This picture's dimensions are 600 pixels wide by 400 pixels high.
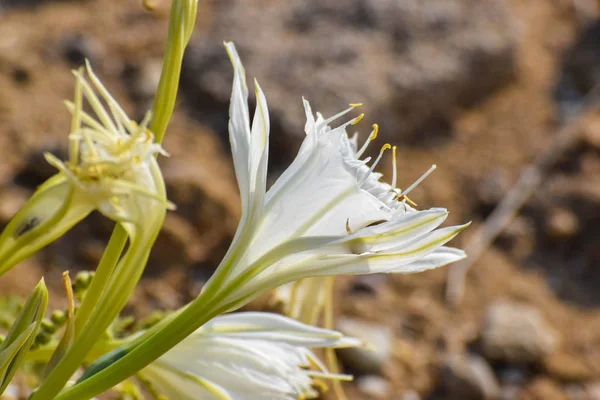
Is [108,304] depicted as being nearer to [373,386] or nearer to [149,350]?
[149,350]

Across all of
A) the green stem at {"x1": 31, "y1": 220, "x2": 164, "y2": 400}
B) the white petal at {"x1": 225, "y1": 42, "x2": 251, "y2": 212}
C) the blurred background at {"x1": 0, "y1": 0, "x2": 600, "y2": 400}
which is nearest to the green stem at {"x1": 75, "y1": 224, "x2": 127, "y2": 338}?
the green stem at {"x1": 31, "y1": 220, "x2": 164, "y2": 400}

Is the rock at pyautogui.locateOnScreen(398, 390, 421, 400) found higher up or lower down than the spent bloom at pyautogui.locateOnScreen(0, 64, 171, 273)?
lower down

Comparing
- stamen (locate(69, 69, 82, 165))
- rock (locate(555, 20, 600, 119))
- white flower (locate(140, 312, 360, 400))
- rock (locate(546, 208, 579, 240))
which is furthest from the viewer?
rock (locate(555, 20, 600, 119))

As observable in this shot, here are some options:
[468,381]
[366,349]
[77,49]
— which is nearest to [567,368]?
[468,381]

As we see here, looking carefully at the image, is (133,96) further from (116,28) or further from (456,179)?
(456,179)

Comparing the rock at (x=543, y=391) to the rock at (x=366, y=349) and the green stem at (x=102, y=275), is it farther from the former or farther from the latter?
the green stem at (x=102, y=275)

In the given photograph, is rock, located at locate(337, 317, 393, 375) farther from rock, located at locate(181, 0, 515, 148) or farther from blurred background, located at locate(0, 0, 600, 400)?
rock, located at locate(181, 0, 515, 148)

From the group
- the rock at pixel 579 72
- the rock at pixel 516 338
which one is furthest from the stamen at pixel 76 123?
the rock at pixel 579 72

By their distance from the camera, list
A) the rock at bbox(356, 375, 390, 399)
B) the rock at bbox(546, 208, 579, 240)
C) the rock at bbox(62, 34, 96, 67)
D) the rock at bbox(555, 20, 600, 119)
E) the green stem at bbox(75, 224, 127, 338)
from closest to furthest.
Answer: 1. the green stem at bbox(75, 224, 127, 338)
2. the rock at bbox(356, 375, 390, 399)
3. the rock at bbox(546, 208, 579, 240)
4. the rock at bbox(62, 34, 96, 67)
5. the rock at bbox(555, 20, 600, 119)
